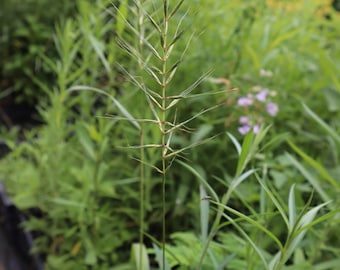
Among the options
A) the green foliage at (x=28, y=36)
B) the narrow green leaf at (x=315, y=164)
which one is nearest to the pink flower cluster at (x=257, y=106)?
the narrow green leaf at (x=315, y=164)

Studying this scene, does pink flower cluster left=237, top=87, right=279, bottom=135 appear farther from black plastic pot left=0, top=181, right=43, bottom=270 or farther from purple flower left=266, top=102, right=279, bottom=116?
black plastic pot left=0, top=181, right=43, bottom=270

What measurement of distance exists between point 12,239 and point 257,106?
1185mm

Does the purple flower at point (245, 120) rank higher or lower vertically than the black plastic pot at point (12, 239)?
higher

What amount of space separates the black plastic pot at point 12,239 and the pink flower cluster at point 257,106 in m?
0.93

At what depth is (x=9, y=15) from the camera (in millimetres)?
3092

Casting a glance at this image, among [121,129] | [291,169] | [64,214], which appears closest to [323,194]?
[291,169]

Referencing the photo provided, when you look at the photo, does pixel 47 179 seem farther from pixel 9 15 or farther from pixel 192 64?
pixel 9 15

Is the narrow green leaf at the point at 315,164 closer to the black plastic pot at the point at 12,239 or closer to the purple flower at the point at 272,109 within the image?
the purple flower at the point at 272,109

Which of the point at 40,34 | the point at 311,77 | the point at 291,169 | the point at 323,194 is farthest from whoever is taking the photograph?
the point at 40,34

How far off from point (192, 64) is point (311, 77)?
0.44m

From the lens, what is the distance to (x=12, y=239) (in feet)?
6.81

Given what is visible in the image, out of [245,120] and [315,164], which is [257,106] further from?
[315,164]

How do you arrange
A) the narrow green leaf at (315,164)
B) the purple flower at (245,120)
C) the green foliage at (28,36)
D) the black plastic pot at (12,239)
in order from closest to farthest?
the narrow green leaf at (315,164) < the purple flower at (245,120) < the black plastic pot at (12,239) < the green foliage at (28,36)

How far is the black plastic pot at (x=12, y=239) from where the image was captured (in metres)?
1.92
